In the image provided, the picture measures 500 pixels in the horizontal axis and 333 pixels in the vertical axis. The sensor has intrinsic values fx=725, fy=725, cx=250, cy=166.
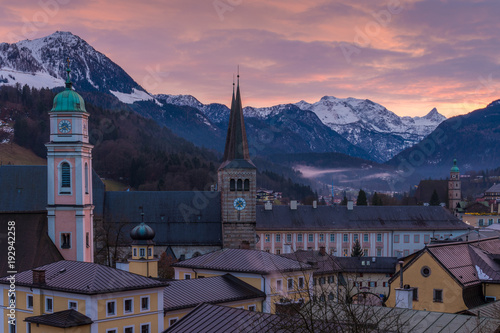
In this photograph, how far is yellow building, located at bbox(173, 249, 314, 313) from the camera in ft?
168

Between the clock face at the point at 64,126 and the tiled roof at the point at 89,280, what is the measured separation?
Result: 57.1 feet

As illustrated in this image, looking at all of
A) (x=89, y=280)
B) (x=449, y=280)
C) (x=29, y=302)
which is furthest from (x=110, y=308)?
(x=449, y=280)

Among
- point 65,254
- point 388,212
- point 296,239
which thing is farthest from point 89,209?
point 388,212

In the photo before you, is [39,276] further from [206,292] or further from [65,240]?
[65,240]

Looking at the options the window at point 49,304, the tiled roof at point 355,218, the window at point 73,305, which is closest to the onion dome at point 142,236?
the window at point 49,304

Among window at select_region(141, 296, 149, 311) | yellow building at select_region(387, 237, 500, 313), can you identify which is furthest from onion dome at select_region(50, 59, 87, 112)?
yellow building at select_region(387, 237, 500, 313)

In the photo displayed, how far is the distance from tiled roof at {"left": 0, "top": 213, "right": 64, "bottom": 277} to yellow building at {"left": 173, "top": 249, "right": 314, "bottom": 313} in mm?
10326

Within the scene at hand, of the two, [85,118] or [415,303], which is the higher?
[85,118]

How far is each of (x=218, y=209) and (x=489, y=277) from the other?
5665cm

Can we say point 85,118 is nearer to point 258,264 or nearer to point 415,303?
point 258,264

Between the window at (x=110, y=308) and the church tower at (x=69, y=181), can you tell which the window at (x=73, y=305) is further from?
the church tower at (x=69, y=181)

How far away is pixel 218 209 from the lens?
97.3 m

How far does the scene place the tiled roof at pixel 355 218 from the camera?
386ft

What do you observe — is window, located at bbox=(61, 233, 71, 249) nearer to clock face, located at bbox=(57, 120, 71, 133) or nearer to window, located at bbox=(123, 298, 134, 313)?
clock face, located at bbox=(57, 120, 71, 133)
